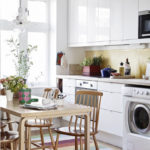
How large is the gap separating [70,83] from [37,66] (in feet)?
2.73

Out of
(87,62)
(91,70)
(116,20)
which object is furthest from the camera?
(87,62)

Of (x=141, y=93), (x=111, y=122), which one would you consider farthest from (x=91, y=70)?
(x=141, y=93)

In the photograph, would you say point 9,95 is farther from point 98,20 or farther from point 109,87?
point 98,20

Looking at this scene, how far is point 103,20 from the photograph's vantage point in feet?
17.1

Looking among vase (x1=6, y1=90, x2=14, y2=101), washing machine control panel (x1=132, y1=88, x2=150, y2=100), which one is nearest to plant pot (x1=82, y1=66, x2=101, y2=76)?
washing machine control panel (x1=132, y1=88, x2=150, y2=100)

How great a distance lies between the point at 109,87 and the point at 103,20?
3.92 ft

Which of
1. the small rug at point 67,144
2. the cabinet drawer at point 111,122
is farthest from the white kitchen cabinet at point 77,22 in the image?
the small rug at point 67,144

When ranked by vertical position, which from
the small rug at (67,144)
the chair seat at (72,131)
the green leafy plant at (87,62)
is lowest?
the small rug at (67,144)

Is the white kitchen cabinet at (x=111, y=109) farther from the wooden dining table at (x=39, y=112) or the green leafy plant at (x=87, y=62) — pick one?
the wooden dining table at (x=39, y=112)

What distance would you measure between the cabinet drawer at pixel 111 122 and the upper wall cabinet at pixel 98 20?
1.20m

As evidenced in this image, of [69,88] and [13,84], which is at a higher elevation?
[13,84]

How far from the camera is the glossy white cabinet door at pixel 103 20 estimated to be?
5117mm

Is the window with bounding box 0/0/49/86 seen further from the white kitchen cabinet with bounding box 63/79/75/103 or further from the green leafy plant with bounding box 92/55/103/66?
the green leafy plant with bounding box 92/55/103/66

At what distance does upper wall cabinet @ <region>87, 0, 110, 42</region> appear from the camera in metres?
5.13
